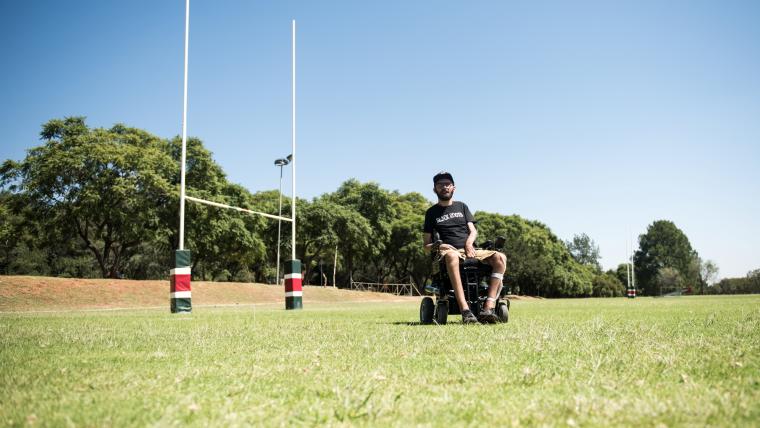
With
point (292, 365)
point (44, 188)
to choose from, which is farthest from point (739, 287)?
point (292, 365)

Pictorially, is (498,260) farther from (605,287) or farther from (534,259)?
(605,287)

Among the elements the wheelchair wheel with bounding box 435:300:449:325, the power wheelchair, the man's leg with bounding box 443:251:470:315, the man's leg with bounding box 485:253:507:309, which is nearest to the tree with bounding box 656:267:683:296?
the power wheelchair

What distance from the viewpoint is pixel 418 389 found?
2.89 m

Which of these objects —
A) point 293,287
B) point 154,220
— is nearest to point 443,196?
point 293,287

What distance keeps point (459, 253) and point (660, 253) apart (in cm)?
13236

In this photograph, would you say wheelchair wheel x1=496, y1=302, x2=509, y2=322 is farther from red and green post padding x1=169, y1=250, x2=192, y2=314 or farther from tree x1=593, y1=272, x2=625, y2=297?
tree x1=593, y1=272, x2=625, y2=297

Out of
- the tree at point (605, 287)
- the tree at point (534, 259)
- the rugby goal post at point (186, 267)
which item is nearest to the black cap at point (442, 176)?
the rugby goal post at point (186, 267)

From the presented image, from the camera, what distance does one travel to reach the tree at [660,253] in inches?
4867

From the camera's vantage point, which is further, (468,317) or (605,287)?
(605,287)

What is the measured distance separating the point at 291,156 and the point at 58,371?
17989mm

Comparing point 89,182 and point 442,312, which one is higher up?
point 89,182

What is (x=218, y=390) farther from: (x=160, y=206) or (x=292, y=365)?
(x=160, y=206)

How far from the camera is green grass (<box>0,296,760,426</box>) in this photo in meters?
2.33

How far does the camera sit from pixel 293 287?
18.9 meters
